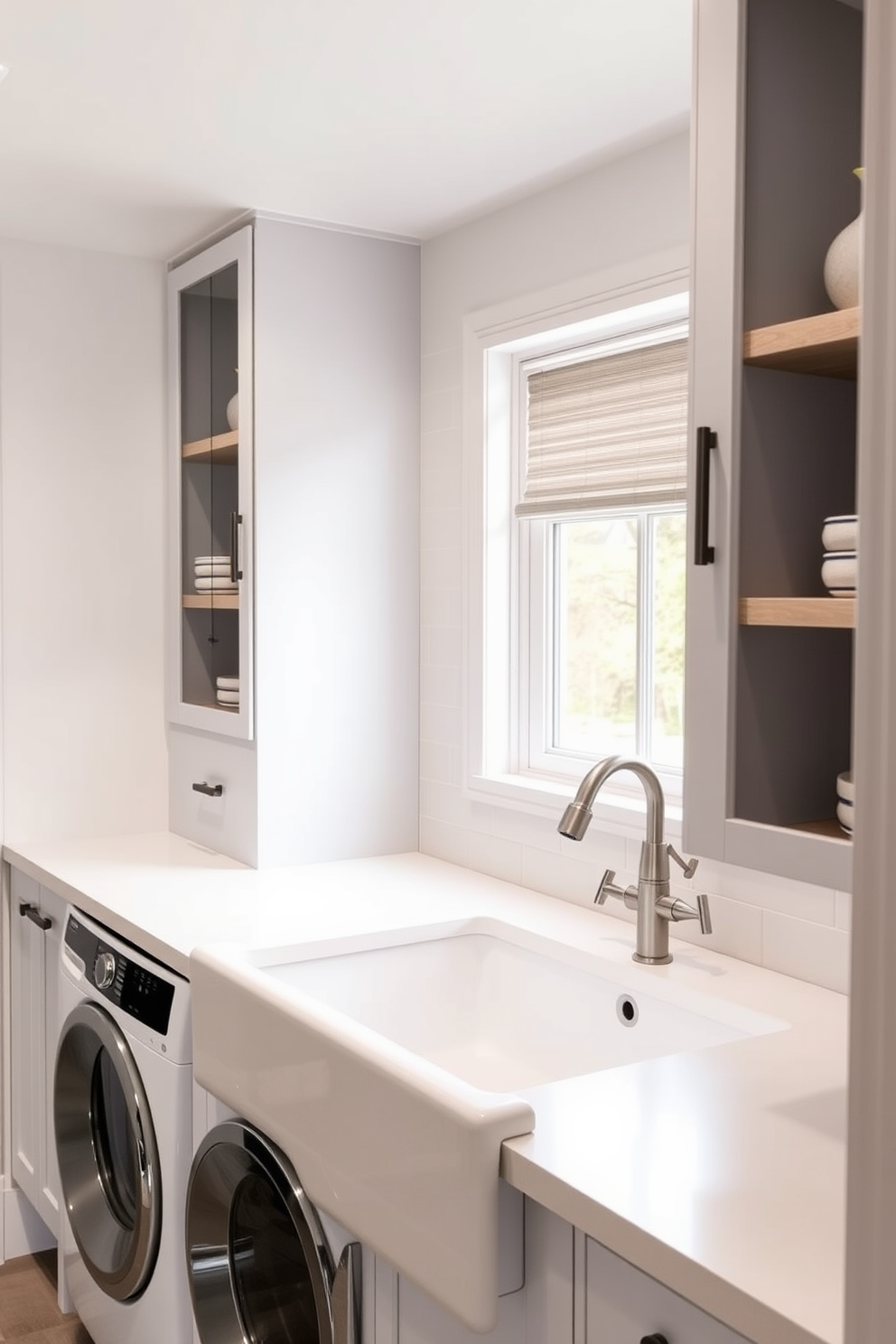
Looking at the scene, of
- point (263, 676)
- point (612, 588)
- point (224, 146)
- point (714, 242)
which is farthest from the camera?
point (263, 676)

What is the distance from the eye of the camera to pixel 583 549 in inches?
108

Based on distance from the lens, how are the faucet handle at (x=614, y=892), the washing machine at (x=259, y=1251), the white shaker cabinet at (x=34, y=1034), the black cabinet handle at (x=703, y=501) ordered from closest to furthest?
1. the black cabinet handle at (x=703, y=501)
2. the washing machine at (x=259, y=1251)
3. the faucet handle at (x=614, y=892)
4. the white shaker cabinet at (x=34, y=1034)

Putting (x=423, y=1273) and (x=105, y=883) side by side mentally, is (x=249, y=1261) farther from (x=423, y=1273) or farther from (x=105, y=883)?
(x=105, y=883)

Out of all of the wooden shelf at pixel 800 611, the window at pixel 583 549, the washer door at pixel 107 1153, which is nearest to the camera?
the wooden shelf at pixel 800 611

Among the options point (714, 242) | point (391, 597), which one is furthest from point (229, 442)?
point (714, 242)

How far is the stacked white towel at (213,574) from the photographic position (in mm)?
2982

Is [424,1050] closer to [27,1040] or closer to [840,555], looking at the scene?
[27,1040]

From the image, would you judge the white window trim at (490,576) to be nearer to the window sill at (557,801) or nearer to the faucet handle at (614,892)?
the window sill at (557,801)

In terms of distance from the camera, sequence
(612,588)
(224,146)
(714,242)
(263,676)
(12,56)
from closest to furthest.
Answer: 1. (714,242)
2. (12,56)
3. (224,146)
4. (612,588)
5. (263,676)

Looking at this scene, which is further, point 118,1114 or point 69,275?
point 69,275

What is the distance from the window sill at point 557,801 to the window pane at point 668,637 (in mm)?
136

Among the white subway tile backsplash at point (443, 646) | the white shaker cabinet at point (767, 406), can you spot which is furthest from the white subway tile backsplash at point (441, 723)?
the white shaker cabinet at point (767, 406)

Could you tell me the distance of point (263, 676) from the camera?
2.89 m

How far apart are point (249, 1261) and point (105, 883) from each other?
0.94 metres
